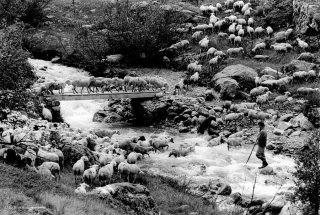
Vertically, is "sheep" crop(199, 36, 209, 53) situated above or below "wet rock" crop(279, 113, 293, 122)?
above

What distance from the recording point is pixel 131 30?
106 ft

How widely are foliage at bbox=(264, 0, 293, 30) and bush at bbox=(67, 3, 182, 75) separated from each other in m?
7.14

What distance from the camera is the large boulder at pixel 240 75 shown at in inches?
1040

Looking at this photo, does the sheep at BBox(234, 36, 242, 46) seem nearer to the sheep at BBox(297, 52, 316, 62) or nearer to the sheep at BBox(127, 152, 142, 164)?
the sheep at BBox(297, 52, 316, 62)

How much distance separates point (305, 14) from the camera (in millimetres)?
31469

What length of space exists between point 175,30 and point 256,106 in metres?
12.7

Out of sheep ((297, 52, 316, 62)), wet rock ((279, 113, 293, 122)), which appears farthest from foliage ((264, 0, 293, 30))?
wet rock ((279, 113, 293, 122))

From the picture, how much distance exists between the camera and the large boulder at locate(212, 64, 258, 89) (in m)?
26.4

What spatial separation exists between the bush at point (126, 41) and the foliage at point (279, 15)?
7.14 m

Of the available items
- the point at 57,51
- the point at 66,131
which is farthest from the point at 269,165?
the point at 57,51

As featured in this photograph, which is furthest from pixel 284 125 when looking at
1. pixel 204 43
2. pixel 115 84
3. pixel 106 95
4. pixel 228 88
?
pixel 204 43

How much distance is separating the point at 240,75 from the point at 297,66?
3.35 m

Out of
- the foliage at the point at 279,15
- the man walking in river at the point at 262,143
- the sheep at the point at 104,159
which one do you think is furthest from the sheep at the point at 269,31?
the sheep at the point at 104,159

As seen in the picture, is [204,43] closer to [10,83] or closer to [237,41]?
[237,41]
